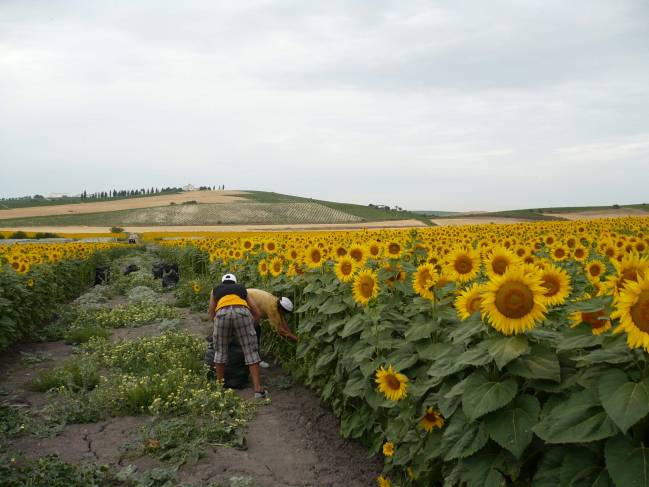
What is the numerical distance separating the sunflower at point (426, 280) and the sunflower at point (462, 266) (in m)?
0.22

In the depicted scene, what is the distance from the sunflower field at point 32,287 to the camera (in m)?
9.01

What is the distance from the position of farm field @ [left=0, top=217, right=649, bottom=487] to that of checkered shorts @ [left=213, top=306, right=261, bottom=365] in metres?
0.51

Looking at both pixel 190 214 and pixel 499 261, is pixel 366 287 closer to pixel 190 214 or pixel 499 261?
pixel 499 261

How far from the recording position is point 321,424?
6.35 m

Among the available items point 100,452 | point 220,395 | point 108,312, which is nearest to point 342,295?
point 220,395

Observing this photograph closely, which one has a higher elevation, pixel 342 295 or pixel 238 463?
pixel 342 295

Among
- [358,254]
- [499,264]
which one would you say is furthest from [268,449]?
[499,264]

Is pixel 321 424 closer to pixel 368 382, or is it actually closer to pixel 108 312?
pixel 368 382

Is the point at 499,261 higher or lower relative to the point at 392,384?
higher

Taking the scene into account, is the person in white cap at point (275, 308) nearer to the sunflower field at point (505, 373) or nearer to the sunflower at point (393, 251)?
the sunflower field at point (505, 373)

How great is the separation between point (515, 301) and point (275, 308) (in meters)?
5.68

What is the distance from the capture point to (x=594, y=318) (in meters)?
2.86

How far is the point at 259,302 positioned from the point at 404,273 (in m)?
3.46

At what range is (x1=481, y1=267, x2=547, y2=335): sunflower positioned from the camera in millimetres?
2877
